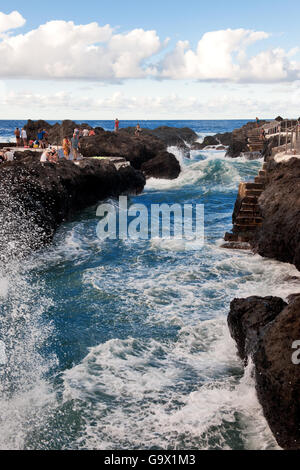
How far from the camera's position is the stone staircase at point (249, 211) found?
14906mm

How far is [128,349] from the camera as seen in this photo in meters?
7.94

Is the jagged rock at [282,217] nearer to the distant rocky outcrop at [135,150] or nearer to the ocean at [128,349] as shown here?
the ocean at [128,349]

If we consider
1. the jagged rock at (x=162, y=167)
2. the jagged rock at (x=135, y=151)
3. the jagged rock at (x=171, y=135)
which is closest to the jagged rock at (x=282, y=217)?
the jagged rock at (x=135, y=151)

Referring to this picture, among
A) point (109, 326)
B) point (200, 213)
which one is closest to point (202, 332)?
point (109, 326)

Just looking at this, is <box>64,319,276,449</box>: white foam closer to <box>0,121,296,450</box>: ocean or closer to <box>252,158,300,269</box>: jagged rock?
<box>0,121,296,450</box>: ocean

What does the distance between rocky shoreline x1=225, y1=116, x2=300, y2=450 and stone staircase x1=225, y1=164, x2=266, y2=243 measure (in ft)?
4.45

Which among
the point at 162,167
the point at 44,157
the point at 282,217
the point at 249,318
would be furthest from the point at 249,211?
the point at 162,167

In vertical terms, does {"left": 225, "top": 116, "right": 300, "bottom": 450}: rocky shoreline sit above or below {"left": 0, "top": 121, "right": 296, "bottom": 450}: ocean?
above

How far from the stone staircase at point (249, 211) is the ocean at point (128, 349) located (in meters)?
1.01

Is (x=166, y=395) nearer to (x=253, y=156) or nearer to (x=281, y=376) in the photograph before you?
(x=281, y=376)

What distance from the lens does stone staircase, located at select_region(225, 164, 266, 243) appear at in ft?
48.9

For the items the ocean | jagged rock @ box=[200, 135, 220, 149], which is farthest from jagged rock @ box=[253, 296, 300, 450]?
jagged rock @ box=[200, 135, 220, 149]

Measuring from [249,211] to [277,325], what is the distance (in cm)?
965
